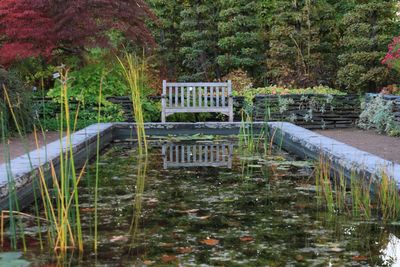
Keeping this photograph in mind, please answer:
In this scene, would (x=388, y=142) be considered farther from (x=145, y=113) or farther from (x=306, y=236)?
(x=306, y=236)

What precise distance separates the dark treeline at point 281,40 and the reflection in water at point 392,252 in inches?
315

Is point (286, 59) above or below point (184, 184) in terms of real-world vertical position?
above

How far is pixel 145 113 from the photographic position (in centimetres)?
988

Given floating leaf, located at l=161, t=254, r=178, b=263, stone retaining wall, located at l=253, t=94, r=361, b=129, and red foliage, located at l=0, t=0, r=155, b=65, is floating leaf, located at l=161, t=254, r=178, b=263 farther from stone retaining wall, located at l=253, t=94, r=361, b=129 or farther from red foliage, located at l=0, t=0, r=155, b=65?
stone retaining wall, located at l=253, t=94, r=361, b=129

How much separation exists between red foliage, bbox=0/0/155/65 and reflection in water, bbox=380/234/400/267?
6449mm

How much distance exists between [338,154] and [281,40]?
8.16 meters

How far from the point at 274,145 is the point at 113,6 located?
331 centimetres

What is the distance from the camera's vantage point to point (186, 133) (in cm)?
885

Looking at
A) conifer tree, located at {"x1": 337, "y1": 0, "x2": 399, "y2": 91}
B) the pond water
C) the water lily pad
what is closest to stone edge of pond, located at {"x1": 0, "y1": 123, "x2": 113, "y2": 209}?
the pond water

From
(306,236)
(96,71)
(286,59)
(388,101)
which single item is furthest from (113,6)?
(306,236)

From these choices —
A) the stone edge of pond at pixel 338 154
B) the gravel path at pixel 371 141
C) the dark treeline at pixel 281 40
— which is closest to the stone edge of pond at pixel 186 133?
the stone edge of pond at pixel 338 154

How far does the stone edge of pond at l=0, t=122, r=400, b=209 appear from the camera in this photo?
4.20 meters

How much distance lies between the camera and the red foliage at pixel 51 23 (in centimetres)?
862

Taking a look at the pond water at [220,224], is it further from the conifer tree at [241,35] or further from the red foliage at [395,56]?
the conifer tree at [241,35]
